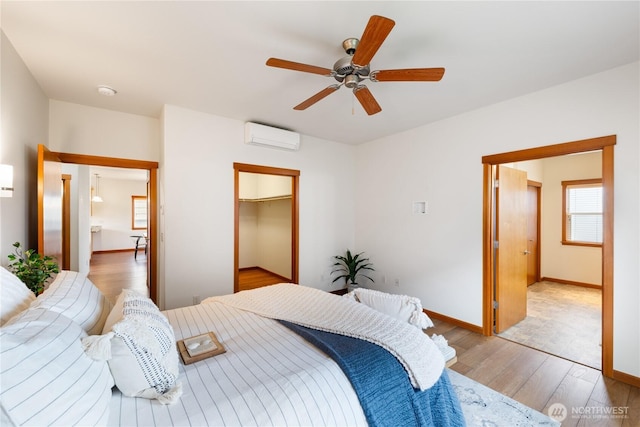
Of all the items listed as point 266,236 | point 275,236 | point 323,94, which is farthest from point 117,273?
point 323,94

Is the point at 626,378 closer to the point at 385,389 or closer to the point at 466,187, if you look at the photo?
the point at 466,187

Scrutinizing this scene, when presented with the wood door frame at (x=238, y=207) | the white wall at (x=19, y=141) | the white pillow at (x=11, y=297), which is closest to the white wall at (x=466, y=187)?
the wood door frame at (x=238, y=207)

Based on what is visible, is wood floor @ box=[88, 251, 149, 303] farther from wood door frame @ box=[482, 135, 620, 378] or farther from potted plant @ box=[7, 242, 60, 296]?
wood door frame @ box=[482, 135, 620, 378]

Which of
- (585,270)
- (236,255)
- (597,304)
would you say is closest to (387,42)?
(236,255)

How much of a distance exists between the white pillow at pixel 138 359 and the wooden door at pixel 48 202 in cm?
192

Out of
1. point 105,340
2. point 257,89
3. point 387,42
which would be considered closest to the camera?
point 105,340

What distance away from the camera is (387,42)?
6.50 feet

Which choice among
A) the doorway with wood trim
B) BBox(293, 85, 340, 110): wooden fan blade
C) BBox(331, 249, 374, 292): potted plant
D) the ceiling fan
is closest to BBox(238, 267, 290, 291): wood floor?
BBox(331, 249, 374, 292): potted plant

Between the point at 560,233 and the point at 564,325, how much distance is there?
285 cm

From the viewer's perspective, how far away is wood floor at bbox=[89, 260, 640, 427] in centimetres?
196

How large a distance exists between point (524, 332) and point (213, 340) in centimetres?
357

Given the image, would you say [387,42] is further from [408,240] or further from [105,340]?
[408,240]

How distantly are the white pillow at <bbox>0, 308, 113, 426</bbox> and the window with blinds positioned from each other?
7.04m

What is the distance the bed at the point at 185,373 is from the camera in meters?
0.81
